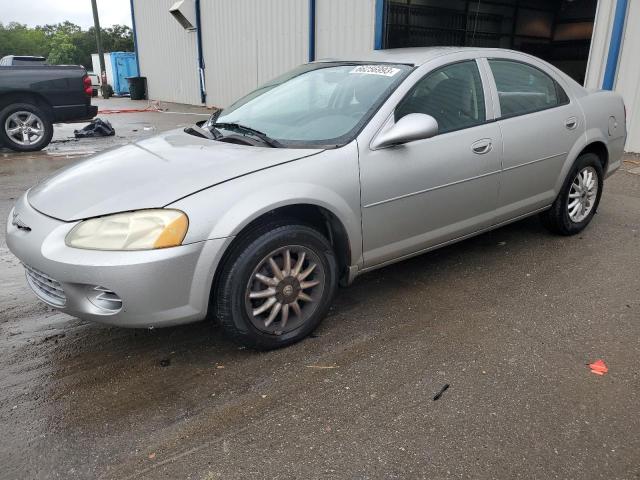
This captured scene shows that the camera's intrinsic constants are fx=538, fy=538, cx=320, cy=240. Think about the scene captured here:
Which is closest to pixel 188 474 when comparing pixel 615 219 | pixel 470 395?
pixel 470 395

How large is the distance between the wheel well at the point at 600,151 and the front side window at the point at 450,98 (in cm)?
136

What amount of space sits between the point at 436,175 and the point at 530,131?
1.08m

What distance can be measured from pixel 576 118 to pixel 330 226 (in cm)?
254

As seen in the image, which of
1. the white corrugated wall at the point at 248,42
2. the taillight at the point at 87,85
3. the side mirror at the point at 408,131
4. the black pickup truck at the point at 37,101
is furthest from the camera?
the white corrugated wall at the point at 248,42

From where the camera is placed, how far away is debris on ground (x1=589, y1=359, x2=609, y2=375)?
2761 mm

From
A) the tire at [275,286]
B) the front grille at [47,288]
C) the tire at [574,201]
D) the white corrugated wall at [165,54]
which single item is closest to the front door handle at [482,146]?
the tire at [574,201]

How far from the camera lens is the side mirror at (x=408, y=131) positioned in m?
3.08

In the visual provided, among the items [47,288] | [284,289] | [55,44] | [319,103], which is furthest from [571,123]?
[55,44]

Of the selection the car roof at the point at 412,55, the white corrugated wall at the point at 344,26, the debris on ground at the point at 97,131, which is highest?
the white corrugated wall at the point at 344,26

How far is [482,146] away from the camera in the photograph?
3.62 metres

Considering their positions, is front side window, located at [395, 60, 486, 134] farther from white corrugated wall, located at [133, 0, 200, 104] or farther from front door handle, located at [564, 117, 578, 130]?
white corrugated wall, located at [133, 0, 200, 104]

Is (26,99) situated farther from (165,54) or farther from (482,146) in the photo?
(165,54)

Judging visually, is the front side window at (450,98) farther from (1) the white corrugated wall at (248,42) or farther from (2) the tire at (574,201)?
(1) the white corrugated wall at (248,42)

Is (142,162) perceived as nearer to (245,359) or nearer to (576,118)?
(245,359)
